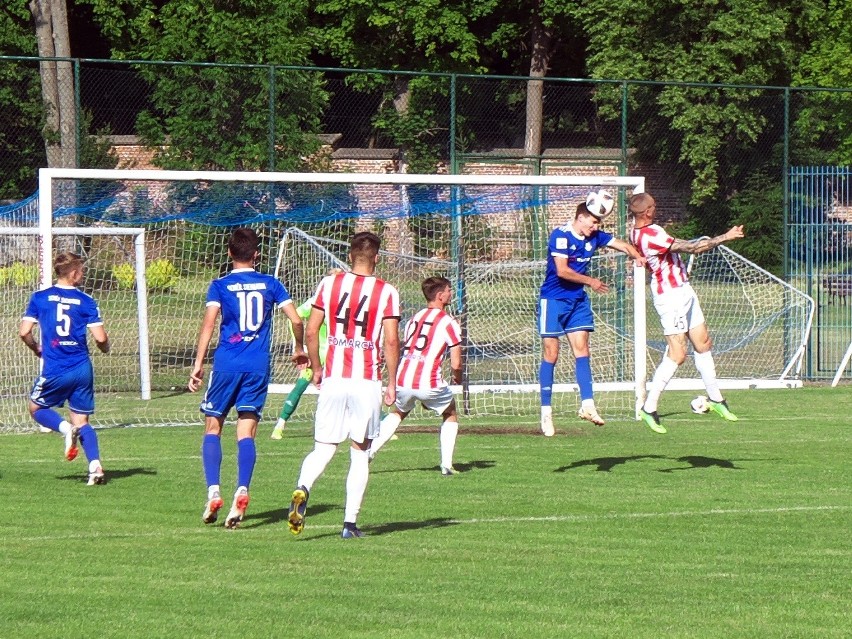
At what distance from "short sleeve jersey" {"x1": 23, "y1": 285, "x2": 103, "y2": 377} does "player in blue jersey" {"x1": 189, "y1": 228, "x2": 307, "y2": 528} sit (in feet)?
9.38

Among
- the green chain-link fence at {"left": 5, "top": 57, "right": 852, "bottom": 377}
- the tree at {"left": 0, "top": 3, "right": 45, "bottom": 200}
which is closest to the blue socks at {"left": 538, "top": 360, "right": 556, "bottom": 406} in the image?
the green chain-link fence at {"left": 5, "top": 57, "right": 852, "bottom": 377}

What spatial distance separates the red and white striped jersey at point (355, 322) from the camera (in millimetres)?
9672

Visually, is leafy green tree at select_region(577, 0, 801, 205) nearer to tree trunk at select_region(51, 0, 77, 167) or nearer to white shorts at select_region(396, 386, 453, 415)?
tree trunk at select_region(51, 0, 77, 167)

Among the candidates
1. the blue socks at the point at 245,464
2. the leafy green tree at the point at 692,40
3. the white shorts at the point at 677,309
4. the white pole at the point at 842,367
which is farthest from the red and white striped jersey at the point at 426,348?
the leafy green tree at the point at 692,40

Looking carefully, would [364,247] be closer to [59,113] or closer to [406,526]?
[406,526]

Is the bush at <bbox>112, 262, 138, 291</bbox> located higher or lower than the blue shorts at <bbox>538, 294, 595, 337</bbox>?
higher

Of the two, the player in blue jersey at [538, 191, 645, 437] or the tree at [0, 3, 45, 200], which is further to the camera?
the tree at [0, 3, 45, 200]

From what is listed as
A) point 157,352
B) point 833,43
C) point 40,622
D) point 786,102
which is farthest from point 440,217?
point 833,43

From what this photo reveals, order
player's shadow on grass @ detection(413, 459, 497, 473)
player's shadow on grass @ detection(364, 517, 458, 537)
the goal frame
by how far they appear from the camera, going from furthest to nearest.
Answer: the goal frame, player's shadow on grass @ detection(413, 459, 497, 473), player's shadow on grass @ detection(364, 517, 458, 537)

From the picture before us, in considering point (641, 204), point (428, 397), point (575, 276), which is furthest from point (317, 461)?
point (641, 204)

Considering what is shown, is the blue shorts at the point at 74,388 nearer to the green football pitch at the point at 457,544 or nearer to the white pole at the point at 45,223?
the green football pitch at the point at 457,544

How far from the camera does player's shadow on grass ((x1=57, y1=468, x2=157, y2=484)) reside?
515 inches

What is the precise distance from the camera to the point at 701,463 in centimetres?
1409

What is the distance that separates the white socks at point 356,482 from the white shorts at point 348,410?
0.46 feet
